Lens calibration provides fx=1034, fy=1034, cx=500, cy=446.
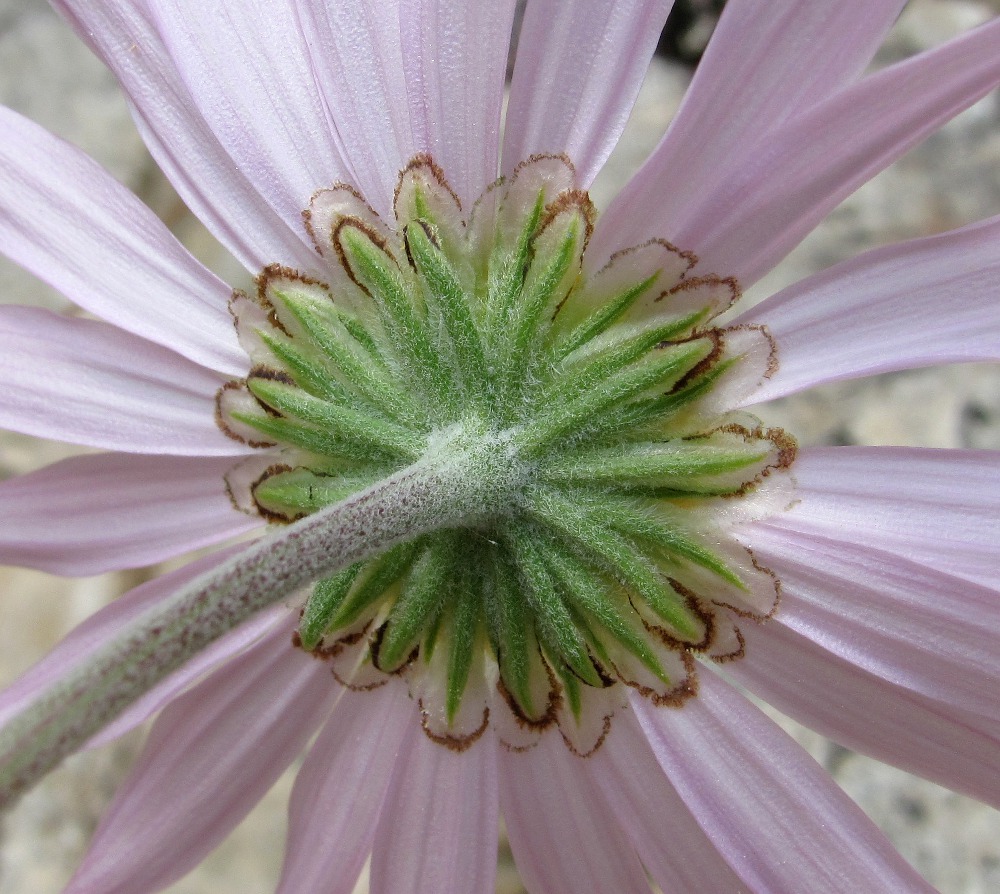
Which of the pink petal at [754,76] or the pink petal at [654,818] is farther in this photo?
the pink petal at [654,818]

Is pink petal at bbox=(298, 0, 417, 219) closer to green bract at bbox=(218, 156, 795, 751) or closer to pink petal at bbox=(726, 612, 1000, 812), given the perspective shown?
green bract at bbox=(218, 156, 795, 751)

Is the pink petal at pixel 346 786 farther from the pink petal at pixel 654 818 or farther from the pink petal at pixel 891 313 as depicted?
the pink petal at pixel 891 313

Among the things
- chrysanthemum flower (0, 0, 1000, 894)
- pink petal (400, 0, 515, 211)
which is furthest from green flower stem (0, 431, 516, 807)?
pink petal (400, 0, 515, 211)

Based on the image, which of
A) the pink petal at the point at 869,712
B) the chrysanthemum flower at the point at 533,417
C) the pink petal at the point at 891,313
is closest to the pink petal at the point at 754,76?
the chrysanthemum flower at the point at 533,417

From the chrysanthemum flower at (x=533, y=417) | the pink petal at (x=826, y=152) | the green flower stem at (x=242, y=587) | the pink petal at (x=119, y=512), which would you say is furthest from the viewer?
the pink petal at (x=119, y=512)

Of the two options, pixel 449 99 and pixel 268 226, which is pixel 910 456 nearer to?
pixel 449 99

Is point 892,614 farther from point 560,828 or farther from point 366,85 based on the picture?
point 366,85
